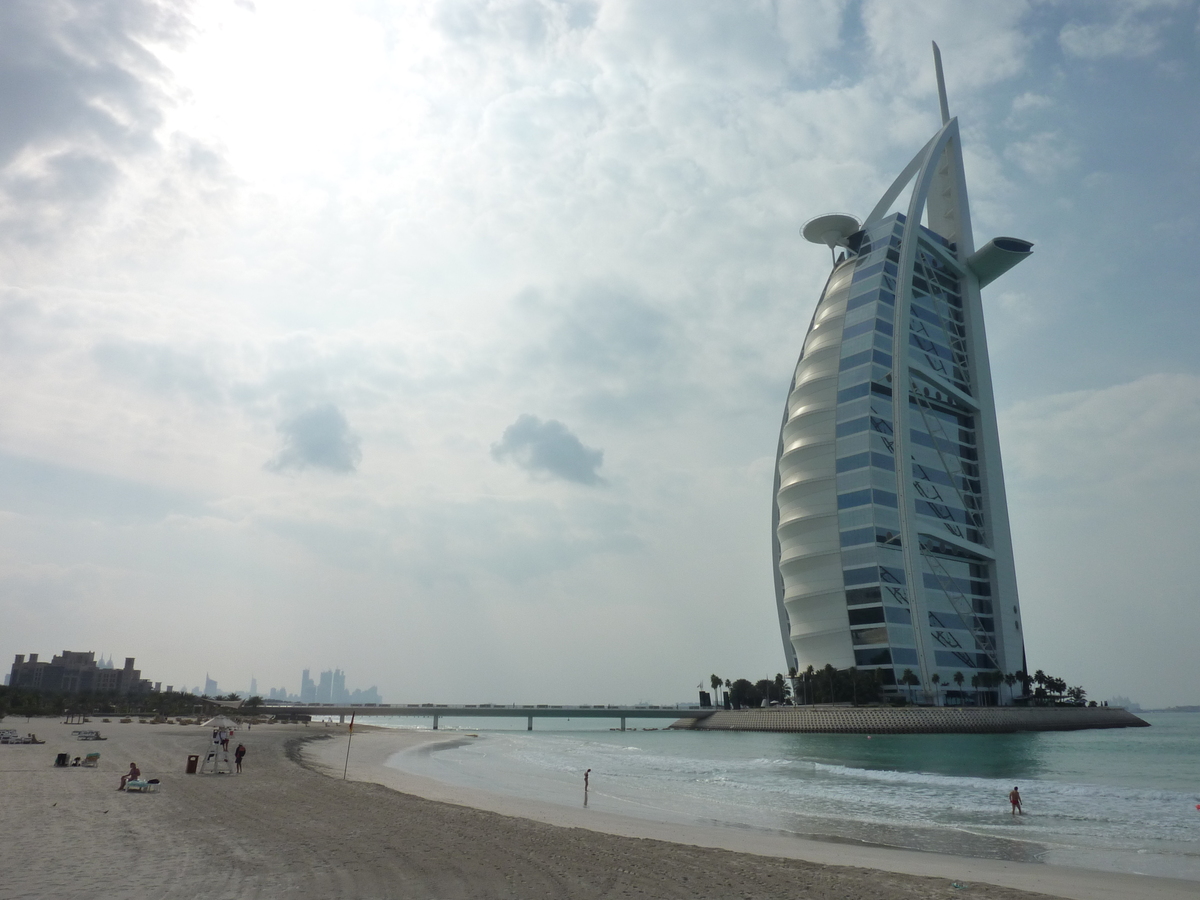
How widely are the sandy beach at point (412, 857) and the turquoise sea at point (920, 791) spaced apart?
283cm

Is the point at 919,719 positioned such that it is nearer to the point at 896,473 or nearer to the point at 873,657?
the point at 873,657

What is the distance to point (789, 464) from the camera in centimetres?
9400

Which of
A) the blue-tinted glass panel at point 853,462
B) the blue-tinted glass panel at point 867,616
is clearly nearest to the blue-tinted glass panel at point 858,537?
the blue-tinted glass panel at point 867,616

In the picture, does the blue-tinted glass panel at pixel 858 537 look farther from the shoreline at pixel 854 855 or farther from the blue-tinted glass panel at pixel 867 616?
the shoreline at pixel 854 855

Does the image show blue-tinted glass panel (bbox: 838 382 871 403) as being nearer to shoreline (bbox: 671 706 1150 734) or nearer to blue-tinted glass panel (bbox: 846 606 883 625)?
blue-tinted glass panel (bbox: 846 606 883 625)

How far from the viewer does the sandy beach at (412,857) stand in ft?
40.3

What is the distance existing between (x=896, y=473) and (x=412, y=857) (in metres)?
79.8

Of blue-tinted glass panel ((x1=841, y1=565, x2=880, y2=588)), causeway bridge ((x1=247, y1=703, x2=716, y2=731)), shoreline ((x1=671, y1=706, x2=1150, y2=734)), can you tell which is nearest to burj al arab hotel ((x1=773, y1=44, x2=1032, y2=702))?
blue-tinted glass panel ((x1=841, y1=565, x2=880, y2=588))

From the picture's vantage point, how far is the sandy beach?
12.3m

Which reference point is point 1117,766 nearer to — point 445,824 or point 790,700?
point 445,824

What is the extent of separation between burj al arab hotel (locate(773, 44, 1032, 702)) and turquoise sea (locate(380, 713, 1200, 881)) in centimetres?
2357

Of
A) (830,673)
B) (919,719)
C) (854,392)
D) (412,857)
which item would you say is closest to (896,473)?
(854,392)

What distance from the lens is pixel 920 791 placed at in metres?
32.6

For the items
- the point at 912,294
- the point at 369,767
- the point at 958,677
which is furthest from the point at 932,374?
the point at 369,767
